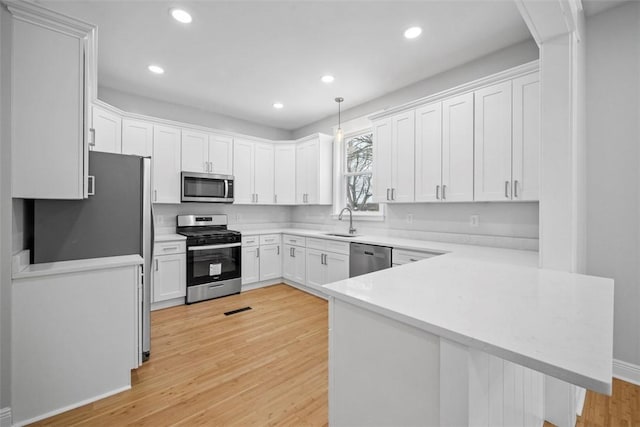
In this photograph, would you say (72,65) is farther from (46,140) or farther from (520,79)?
(520,79)

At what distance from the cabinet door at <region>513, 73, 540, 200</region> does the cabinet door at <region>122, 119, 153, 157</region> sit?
4.20 m

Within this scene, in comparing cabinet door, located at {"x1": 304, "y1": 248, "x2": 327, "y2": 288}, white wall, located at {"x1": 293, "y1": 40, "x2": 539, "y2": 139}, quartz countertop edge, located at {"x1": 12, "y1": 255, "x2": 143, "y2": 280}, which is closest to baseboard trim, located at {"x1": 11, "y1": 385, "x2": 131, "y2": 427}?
quartz countertop edge, located at {"x1": 12, "y1": 255, "x2": 143, "y2": 280}

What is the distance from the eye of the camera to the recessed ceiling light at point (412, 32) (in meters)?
2.49

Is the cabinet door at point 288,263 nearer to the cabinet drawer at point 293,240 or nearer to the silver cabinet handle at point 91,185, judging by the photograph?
the cabinet drawer at point 293,240

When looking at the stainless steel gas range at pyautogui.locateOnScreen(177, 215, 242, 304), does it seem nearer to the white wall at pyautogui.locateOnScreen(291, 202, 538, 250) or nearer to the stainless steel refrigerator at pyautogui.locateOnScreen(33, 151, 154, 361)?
the stainless steel refrigerator at pyautogui.locateOnScreen(33, 151, 154, 361)

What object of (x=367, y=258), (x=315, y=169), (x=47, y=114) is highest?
(x=315, y=169)

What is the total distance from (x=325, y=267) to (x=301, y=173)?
5.95 feet

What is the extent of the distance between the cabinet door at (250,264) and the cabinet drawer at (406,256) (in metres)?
2.29

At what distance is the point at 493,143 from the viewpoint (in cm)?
260

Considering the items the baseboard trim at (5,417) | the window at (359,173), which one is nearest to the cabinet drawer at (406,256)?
the window at (359,173)

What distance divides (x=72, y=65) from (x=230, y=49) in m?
1.38

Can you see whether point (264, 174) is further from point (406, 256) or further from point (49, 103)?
point (49, 103)

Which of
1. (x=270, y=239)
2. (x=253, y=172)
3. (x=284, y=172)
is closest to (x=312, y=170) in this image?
(x=284, y=172)

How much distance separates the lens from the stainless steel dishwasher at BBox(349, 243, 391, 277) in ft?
10.2
